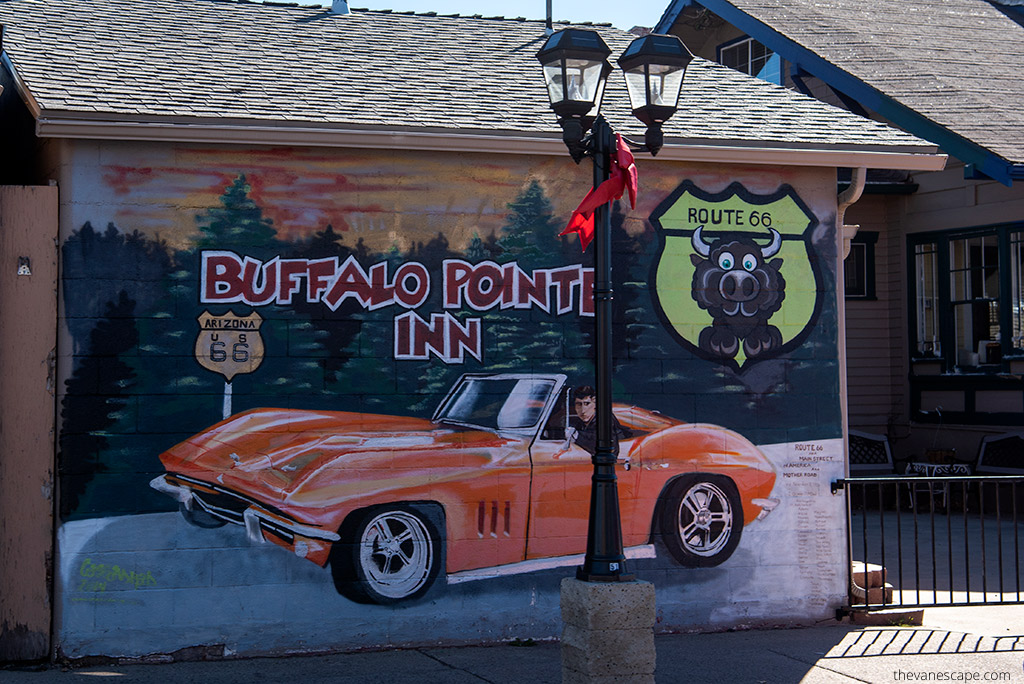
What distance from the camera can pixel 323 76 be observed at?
29.1 ft

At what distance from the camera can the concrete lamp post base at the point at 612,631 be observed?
600 cm

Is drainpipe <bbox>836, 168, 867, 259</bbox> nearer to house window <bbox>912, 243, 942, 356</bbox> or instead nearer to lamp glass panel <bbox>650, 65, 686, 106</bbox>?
lamp glass panel <bbox>650, 65, 686, 106</bbox>

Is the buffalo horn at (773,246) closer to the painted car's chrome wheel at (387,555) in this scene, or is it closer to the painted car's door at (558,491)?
the painted car's door at (558,491)

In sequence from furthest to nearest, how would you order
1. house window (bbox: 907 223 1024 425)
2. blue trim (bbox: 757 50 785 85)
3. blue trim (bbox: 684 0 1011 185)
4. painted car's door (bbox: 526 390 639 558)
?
blue trim (bbox: 757 50 785 85) < house window (bbox: 907 223 1024 425) < blue trim (bbox: 684 0 1011 185) < painted car's door (bbox: 526 390 639 558)

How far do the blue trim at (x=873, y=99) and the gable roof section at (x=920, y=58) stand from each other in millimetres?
14

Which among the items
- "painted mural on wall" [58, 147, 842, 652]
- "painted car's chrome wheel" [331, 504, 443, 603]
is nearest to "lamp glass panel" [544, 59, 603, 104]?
"painted mural on wall" [58, 147, 842, 652]

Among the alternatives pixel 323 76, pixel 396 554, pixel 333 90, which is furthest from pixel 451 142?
pixel 396 554

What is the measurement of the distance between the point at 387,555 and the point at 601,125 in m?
3.45

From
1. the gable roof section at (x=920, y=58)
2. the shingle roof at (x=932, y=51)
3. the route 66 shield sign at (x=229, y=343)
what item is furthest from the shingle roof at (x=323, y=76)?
the shingle roof at (x=932, y=51)

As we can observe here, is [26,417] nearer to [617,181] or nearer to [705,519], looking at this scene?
[617,181]

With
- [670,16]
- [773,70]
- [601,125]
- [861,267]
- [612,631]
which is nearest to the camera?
[612,631]

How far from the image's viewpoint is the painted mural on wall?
7441mm

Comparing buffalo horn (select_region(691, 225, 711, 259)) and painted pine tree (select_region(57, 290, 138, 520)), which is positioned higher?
buffalo horn (select_region(691, 225, 711, 259))

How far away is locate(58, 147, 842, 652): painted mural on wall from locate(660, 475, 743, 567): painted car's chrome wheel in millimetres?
17
